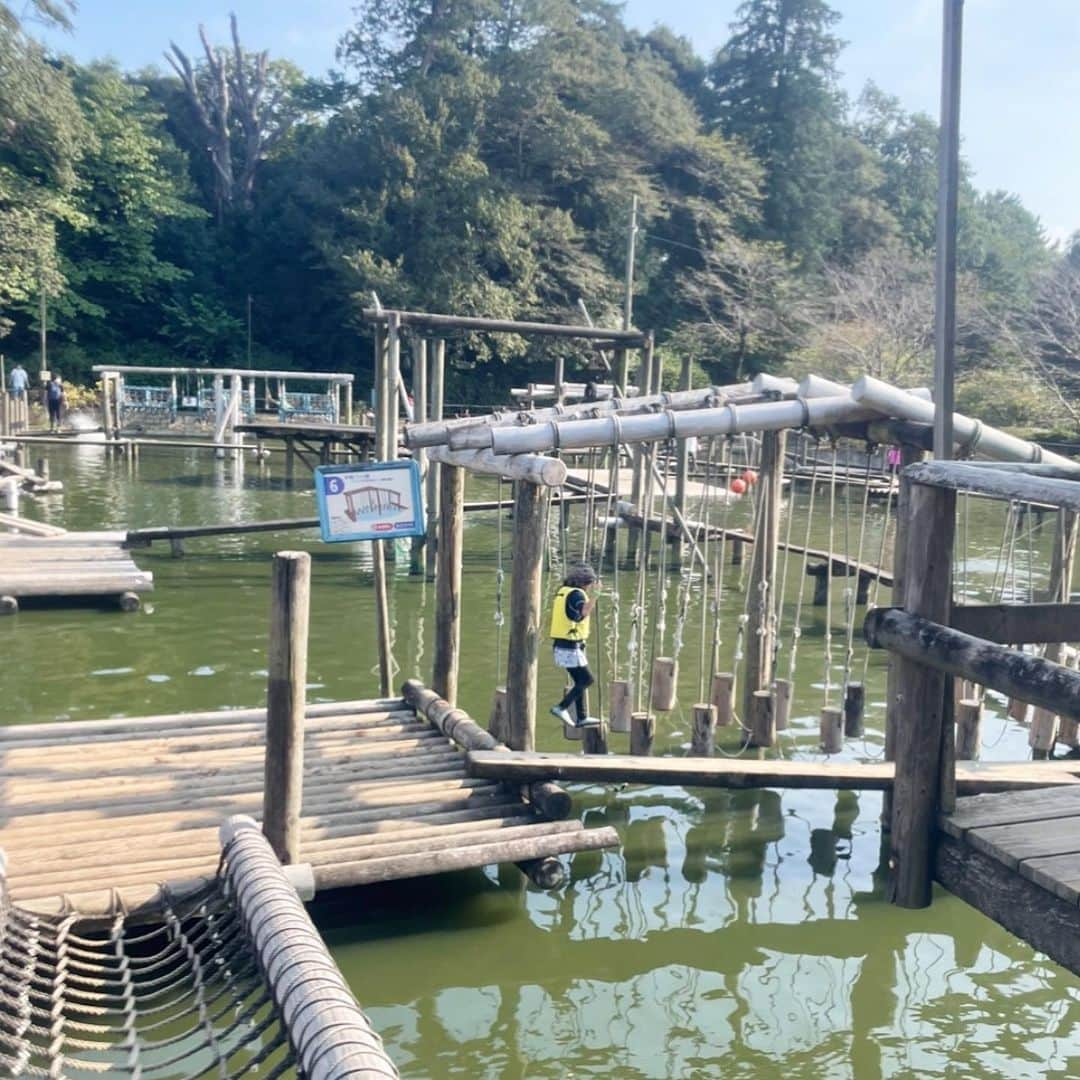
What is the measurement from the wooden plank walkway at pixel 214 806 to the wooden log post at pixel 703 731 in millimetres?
1355

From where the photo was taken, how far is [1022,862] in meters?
3.57

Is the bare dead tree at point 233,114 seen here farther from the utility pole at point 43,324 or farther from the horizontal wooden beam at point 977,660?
the horizontal wooden beam at point 977,660

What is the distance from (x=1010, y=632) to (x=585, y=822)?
12.7 feet

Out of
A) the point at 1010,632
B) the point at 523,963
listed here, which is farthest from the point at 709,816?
the point at 1010,632

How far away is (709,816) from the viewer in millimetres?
7395

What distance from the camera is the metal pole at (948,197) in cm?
417

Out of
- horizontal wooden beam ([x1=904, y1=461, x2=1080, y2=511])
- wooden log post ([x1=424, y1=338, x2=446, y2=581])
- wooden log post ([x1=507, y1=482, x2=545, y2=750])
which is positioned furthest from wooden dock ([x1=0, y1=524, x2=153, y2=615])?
horizontal wooden beam ([x1=904, y1=461, x2=1080, y2=511])

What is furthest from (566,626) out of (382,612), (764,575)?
(764,575)

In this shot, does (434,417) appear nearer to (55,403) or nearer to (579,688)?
(579,688)

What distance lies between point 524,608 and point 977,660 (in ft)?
12.5

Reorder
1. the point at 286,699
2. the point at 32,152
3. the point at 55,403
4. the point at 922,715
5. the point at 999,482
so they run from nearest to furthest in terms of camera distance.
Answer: the point at 999,482
the point at 922,715
the point at 286,699
the point at 55,403
the point at 32,152

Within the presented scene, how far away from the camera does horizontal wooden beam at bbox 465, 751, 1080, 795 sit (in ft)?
20.5

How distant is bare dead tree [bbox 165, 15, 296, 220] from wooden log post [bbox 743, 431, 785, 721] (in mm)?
41622

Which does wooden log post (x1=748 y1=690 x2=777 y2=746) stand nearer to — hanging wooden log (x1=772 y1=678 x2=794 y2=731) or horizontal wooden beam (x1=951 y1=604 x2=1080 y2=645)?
hanging wooden log (x1=772 y1=678 x2=794 y2=731)
